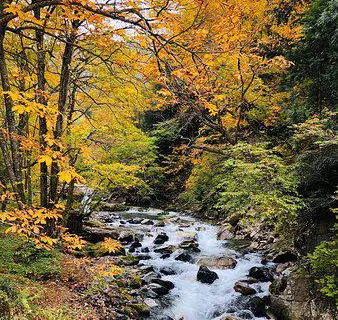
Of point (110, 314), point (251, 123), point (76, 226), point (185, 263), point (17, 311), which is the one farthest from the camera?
point (251, 123)

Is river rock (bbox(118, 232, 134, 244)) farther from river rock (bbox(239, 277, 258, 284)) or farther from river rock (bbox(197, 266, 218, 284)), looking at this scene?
river rock (bbox(239, 277, 258, 284))

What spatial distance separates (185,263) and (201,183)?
998 cm

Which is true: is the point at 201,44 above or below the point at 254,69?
below

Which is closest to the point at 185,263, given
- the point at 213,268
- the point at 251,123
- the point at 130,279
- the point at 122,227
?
the point at 213,268

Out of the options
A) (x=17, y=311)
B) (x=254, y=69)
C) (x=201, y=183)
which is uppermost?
(x=254, y=69)

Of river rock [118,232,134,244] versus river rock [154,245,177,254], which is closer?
river rock [154,245,177,254]

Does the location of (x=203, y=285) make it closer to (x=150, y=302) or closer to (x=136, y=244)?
(x=150, y=302)

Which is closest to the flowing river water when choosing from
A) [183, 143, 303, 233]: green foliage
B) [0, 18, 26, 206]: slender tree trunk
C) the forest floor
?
the forest floor

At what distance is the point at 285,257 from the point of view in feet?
32.5

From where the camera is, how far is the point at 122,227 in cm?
1681

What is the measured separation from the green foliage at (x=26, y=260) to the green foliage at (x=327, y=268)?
6.09 metres

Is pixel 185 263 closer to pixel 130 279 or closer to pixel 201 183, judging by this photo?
pixel 130 279

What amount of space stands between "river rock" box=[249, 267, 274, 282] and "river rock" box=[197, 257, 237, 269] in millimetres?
861

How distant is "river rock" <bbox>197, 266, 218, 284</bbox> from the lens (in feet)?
30.7
